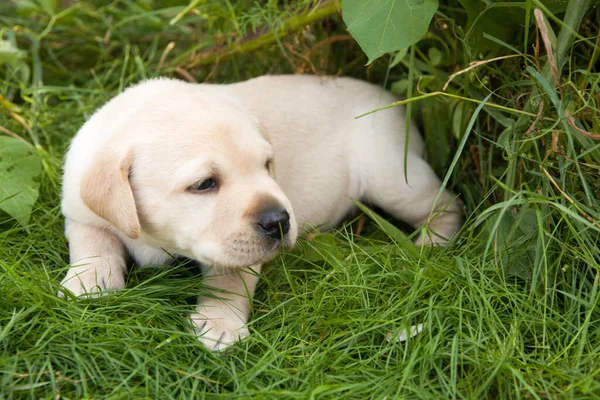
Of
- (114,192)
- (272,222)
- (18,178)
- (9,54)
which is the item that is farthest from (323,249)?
(9,54)

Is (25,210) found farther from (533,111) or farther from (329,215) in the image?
(533,111)

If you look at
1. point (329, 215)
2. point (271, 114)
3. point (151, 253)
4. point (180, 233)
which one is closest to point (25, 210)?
point (151, 253)

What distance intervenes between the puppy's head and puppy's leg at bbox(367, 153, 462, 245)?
115 centimetres

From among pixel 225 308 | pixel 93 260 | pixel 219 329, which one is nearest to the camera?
pixel 219 329

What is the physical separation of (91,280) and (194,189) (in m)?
0.66

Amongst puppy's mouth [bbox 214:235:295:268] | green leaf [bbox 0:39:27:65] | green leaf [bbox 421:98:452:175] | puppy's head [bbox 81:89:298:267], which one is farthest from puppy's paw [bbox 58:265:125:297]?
green leaf [bbox 0:39:27:65]

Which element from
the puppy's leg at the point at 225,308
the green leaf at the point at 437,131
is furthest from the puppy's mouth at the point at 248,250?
the green leaf at the point at 437,131

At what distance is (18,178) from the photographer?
3.81 meters

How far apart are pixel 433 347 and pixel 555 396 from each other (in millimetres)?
458

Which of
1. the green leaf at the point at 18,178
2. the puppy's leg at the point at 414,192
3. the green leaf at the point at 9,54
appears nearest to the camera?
the green leaf at the point at 18,178

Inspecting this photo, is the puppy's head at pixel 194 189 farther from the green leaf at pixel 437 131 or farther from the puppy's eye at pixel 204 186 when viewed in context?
the green leaf at pixel 437 131

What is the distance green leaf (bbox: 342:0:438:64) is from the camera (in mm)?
3156

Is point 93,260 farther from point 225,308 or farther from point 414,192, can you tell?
point 414,192

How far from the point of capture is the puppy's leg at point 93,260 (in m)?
3.21
